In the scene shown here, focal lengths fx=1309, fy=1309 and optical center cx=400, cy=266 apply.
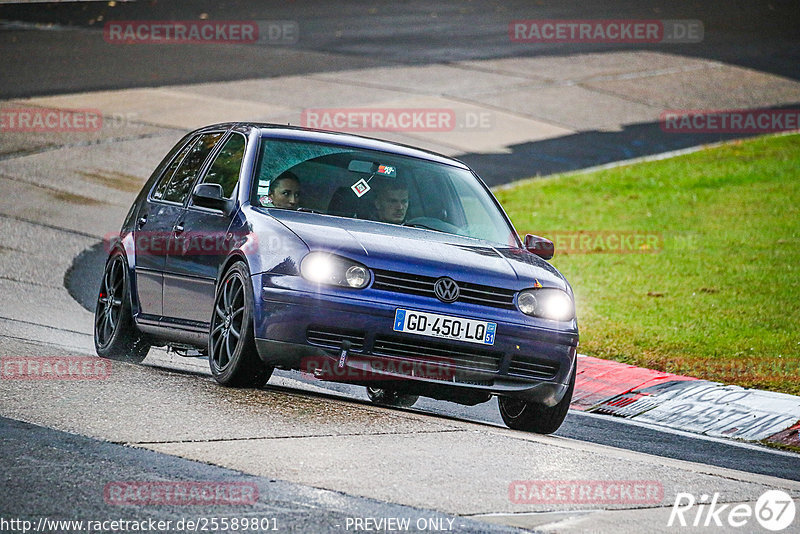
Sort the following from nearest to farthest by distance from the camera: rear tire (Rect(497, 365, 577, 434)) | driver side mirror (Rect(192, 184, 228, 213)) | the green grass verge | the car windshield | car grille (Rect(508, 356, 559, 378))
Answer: car grille (Rect(508, 356, 559, 378)) → rear tire (Rect(497, 365, 577, 434)) → driver side mirror (Rect(192, 184, 228, 213)) → the car windshield → the green grass verge

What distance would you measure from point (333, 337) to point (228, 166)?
194cm

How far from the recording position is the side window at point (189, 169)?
8.97m

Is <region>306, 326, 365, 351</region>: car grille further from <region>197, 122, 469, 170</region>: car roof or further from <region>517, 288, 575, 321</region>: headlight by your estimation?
<region>197, 122, 469, 170</region>: car roof

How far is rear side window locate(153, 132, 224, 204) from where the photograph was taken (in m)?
8.98

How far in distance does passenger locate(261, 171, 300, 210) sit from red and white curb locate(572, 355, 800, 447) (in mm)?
3274

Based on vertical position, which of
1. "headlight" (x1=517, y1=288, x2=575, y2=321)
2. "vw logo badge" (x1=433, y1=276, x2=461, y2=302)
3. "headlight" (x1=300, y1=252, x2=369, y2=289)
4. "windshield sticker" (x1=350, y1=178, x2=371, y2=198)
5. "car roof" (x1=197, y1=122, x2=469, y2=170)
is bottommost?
"headlight" (x1=517, y1=288, x2=575, y2=321)

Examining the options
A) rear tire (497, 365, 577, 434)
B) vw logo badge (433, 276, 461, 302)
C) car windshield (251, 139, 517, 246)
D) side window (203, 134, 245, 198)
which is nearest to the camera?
vw logo badge (433, 276, 461, 302)

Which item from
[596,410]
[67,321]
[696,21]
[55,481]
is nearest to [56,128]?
[67,321]

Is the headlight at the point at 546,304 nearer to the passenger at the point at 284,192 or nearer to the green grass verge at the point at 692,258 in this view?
the passenger at the point at 284,192

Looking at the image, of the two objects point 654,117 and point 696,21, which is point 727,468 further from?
point 696,21

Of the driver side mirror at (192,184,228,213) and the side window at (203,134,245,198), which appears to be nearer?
the driver side mirror at (192,184,228,213)

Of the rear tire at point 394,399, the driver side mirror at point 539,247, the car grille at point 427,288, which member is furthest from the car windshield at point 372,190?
the rear tire at point 394,399

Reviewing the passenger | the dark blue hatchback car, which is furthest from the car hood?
the passenger

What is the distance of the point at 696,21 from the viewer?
37594mm
